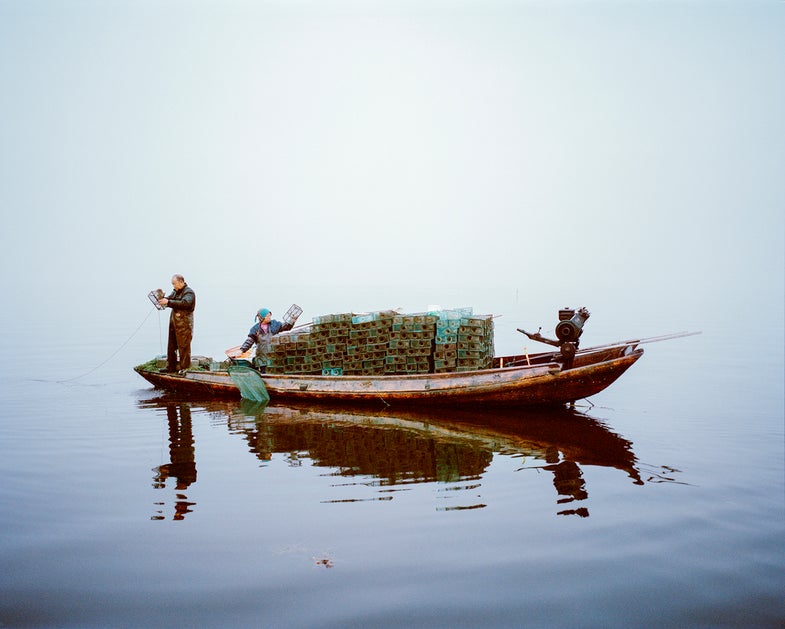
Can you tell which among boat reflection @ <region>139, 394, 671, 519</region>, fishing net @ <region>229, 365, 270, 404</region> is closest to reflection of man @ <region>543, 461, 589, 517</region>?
boat reflection @ <region>139, 394, 671, 519</region>

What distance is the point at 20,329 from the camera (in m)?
40.9

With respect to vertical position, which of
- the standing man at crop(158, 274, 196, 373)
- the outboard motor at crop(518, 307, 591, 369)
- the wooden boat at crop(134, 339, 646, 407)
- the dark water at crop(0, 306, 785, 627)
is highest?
the standing man at crop(158, 274, 196, 373)

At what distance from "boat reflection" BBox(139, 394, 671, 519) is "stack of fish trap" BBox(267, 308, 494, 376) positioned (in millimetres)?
1115

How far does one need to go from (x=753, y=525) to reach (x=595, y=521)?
83.5 inches

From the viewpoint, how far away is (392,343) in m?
15.9

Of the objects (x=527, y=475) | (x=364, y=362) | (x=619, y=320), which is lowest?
(x=527, y=475)

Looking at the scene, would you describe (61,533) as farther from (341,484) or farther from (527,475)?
(527,475)

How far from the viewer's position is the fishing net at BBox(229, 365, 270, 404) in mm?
16891

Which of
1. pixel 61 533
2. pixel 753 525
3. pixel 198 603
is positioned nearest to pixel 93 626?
pixel 198 603

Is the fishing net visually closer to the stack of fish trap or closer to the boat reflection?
the boat reflection

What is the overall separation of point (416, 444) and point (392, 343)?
3.43 m

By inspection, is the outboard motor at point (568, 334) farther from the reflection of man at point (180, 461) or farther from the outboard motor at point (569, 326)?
the reflection of man at point (180, 461)

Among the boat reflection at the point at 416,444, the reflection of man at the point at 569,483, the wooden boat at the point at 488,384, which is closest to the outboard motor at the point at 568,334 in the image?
the wooden boat at the point at 488,384

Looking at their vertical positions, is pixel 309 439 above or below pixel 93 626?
above
